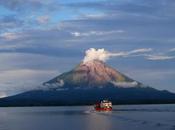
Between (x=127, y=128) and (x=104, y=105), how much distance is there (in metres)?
101

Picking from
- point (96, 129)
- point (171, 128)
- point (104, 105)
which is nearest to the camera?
point (171, 128)

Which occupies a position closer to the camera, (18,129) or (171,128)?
(171,128)

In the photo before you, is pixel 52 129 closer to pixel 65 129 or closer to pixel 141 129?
pixel 65 129

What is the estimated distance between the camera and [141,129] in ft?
235

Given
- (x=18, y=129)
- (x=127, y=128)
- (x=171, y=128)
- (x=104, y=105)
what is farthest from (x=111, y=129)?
(x=104, y=105)

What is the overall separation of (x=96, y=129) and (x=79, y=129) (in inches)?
106

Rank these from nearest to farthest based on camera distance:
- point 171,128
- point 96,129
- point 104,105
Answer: point 171,128, point 96,129, point 104,105

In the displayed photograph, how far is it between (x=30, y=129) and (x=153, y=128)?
16578 millimetres

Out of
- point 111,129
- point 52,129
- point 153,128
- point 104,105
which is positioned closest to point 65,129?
point 52,129

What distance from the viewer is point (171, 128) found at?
232ft

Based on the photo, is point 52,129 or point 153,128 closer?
point 153,128

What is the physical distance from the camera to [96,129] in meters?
76.9

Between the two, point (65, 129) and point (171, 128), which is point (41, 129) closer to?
point (65, 129)

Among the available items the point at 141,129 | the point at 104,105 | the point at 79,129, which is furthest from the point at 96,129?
the point at 104,105
